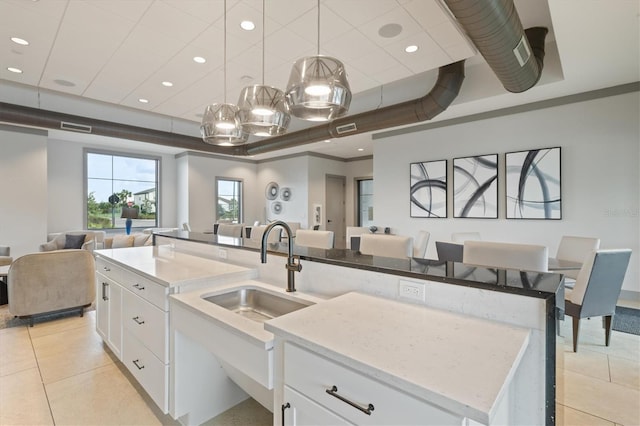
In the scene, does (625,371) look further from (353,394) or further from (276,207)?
(276,207)

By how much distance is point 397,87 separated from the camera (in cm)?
518

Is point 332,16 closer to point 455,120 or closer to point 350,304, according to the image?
point 350,304

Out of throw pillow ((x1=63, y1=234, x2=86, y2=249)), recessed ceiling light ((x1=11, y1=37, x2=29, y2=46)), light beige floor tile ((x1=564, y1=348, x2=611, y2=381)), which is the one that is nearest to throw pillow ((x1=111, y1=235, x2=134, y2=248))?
throw pillow ((x1=63, y1=234, x2=86, y2=249))

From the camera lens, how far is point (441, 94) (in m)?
4.07

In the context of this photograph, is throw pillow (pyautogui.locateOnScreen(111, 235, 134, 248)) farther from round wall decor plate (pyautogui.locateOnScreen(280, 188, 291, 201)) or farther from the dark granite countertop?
the dark granite countertop

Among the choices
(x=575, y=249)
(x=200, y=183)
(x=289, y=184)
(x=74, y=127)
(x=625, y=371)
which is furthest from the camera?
(x=289, y=184)

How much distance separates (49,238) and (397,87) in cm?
766

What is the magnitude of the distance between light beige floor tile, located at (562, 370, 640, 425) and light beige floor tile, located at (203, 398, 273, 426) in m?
1.85

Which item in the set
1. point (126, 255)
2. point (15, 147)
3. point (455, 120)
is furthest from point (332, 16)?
point (15, 147)

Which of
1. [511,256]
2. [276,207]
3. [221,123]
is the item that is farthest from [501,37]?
[276,207]

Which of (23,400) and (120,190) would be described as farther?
(120,190)

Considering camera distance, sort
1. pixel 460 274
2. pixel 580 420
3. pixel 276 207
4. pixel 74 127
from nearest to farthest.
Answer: pixel 460 274, pixel 580 420, pixel 74 127, pixel 276 207

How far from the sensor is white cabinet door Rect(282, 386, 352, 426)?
93cm

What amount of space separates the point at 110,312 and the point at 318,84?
2473 mm
